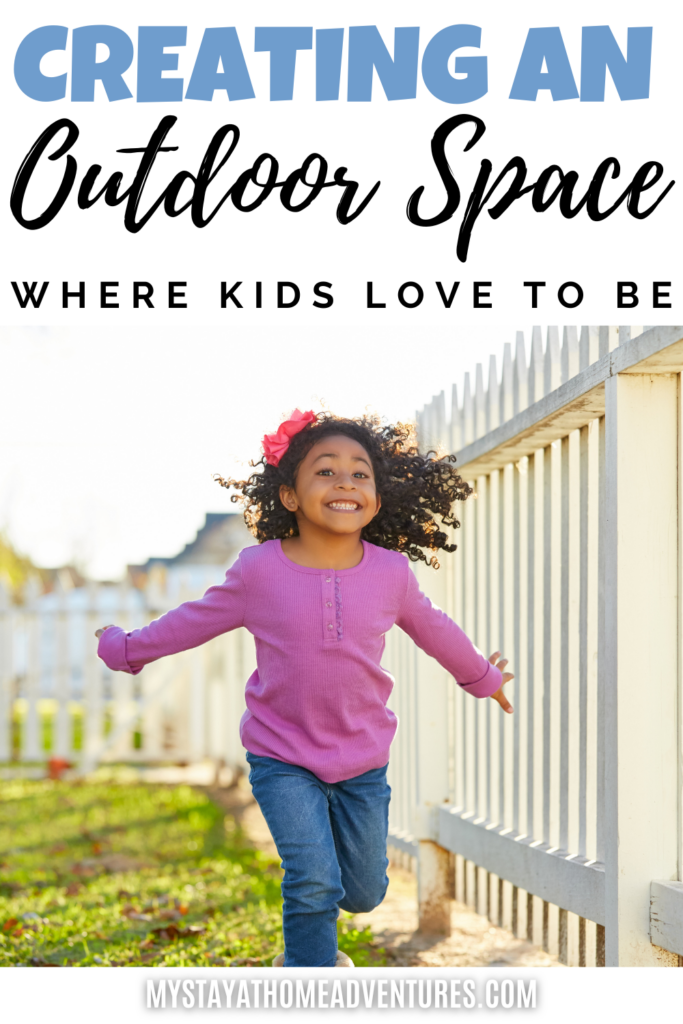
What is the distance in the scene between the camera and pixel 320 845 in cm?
282

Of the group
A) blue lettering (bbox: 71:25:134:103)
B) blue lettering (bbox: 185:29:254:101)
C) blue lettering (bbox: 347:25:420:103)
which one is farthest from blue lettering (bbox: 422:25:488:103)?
blue lettering (bbox: 71:25:134:103)

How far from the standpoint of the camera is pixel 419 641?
318cm

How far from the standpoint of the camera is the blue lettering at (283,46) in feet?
11.7

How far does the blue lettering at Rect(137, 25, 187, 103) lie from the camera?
364 centimetres

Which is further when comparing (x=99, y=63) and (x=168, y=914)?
(x=168, y=914)

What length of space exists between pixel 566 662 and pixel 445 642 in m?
0.44

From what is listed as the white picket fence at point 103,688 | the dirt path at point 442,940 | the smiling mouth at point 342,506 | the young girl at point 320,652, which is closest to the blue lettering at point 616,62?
the young girl at point 320,652

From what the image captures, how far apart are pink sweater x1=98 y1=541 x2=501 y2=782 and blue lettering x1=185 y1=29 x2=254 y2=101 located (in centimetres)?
170

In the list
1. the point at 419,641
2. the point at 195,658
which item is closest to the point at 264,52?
the point at 419,641

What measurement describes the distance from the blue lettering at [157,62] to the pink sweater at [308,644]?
177 centimetres

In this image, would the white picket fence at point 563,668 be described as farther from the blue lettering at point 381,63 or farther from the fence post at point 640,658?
the blue lettering at point 381,63

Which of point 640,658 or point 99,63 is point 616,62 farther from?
point 640,658

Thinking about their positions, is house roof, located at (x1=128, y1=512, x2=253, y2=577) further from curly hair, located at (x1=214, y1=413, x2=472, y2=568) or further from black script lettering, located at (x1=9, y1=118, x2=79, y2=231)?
curly hair, located at (x1=214, y1=413, x2=472, y2=568)

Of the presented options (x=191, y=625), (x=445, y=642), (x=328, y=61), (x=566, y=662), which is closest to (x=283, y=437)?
(x=191, y=625)
